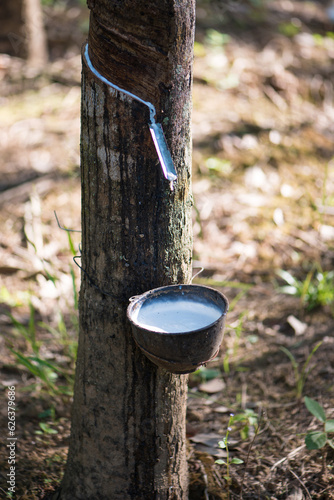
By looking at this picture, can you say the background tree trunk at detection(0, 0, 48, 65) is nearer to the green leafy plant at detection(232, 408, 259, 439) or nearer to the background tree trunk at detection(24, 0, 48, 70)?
the background tree trunk at detection(24, 0, 48, 70)

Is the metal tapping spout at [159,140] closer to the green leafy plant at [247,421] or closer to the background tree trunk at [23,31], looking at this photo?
the green leafy plant at [247,421]

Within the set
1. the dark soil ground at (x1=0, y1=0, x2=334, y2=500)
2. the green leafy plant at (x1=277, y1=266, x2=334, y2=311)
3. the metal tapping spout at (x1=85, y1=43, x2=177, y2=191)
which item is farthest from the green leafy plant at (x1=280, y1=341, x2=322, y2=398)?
the metal tapping spout at (x1=85, y1=43, x2=177, y2=191)

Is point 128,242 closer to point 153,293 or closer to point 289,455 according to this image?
point 153,293

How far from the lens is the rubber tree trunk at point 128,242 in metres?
1.34

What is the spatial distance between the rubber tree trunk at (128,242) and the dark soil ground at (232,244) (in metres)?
0.35

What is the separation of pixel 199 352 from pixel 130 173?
1.80ft

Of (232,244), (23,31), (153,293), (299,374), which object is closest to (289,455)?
(299,374)

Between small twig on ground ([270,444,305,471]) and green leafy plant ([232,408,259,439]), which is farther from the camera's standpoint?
green leafy plant ([232,408,259,439])

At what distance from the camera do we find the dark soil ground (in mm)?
2037

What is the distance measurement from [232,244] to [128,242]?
6.96 feet

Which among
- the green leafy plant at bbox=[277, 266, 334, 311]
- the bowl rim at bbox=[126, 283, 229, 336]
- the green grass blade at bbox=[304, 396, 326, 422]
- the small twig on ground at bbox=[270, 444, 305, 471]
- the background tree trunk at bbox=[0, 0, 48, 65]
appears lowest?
the small twig on ground at bbox=[270, 444, 305, 471]

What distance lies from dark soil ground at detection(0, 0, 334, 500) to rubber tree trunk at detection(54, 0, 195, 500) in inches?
13.6

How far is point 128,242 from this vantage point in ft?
4.78

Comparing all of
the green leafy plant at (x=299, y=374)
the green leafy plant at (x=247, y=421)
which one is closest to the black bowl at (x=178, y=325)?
the green leafy plant at (x=247, y=421)
